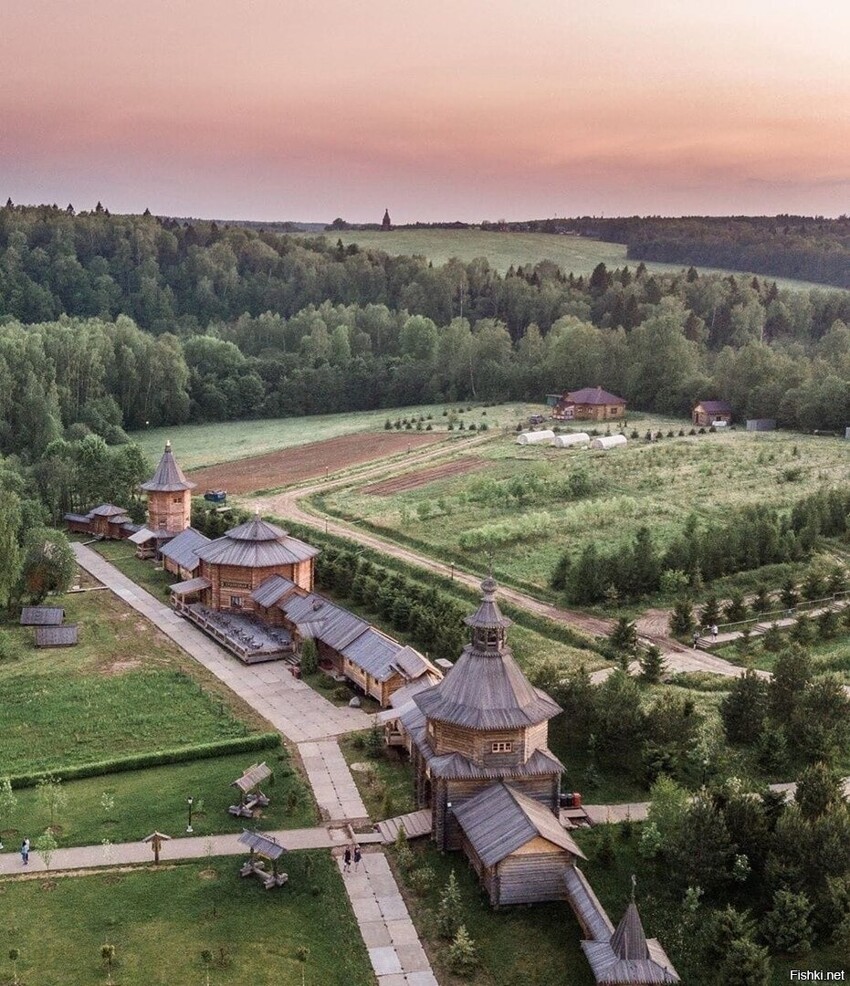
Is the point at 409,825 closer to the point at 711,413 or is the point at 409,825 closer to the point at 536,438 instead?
the point at 536,438

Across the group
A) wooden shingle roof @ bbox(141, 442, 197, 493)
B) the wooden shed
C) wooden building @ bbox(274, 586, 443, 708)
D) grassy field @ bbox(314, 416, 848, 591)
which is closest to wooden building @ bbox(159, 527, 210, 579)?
wooden shingle roof @ bbox(141, 442, 197, 493)

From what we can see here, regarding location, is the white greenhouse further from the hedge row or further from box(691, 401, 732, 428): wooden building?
the hedge row

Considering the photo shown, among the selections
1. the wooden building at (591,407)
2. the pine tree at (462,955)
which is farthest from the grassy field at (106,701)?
the wooden building at (591,407)

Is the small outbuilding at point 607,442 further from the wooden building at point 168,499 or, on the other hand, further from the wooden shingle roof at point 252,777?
the wooden shingle roof at point 252,777

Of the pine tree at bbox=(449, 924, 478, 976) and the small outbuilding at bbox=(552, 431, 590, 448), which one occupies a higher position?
the small outbuilding at bbox=(552, 431, 590, 448)

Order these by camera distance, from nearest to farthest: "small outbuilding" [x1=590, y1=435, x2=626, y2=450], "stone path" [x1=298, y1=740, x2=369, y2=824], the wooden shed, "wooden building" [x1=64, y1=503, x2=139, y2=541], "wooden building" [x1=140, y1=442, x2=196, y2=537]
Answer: the wooden shed → "stone path" [x1=298, y1=740, x2=369, y2=824] → "wooden building" [x1=140, y1=442, x2=196, y2=537] → "wooden building" [x1=64, y1=503, x2=139, y2=541] → "small outbuilding" [x1=590, y1=435, x2=626, y2=450]
